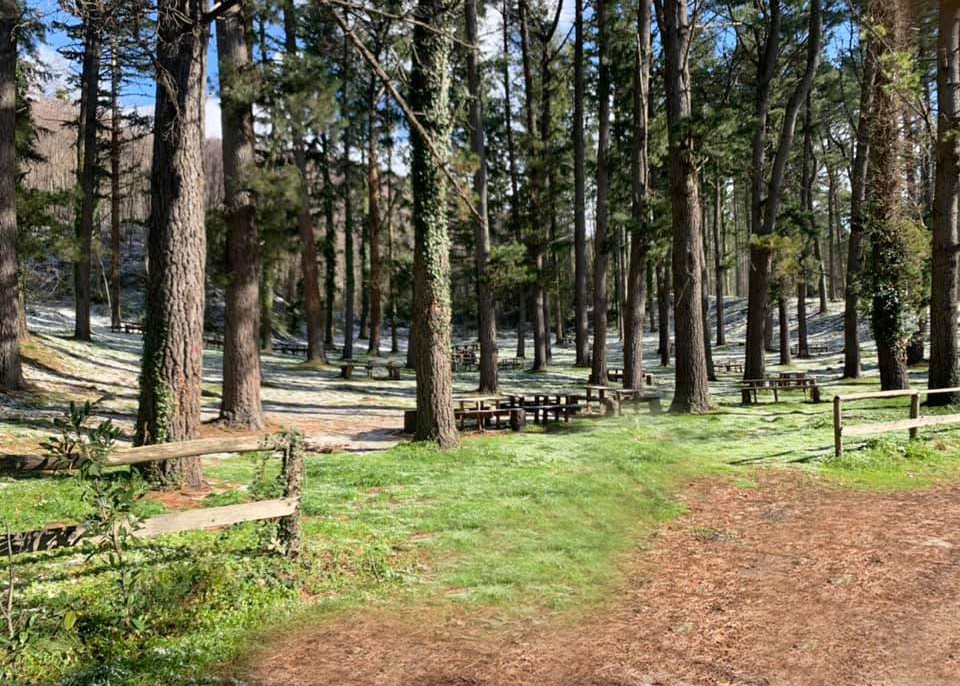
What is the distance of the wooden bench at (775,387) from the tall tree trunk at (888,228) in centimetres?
209

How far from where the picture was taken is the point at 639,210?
53.4ft

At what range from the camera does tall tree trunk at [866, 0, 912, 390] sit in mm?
13648

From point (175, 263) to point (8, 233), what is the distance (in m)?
8.18

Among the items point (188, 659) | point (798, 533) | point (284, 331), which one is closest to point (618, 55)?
point (798, 533)

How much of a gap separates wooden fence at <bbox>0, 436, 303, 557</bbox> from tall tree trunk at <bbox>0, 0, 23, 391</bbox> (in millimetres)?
8818

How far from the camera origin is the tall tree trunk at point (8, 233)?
A: 39.5 ft

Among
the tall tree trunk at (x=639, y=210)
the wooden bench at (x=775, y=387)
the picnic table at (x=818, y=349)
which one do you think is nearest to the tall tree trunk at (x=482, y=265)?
the tall tree trunk at (x=639, y=210)

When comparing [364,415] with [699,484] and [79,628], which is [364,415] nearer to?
[699,484]

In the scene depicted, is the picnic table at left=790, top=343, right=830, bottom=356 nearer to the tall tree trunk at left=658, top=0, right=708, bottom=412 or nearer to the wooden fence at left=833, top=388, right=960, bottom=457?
the tall tree trunk at left=658, top=0, right=708, bottom=412

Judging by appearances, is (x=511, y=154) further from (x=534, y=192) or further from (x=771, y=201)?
(x=771, y=201)

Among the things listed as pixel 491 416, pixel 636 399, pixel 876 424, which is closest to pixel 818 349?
pixel 636 399

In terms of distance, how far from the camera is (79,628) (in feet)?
12.4

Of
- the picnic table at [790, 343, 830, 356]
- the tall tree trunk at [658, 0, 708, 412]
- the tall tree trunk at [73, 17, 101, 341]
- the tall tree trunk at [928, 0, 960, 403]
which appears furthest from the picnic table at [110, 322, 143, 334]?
the picnic table at [790, 343, 830, 356]

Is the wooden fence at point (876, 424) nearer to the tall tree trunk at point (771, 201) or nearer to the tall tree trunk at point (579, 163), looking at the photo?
the tall tree trunk at point (771, 201)
